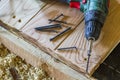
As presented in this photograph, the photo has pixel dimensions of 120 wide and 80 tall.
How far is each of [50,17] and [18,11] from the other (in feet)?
0.54

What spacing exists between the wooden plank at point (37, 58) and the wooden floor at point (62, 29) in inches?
1.1

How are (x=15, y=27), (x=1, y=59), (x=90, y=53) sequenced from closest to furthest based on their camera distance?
(x=90, y=53)
(x=15, y=27)
(x=1, y=59)

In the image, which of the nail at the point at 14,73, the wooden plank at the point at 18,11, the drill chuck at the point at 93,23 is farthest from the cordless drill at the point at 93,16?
the nail at the point at 14,73

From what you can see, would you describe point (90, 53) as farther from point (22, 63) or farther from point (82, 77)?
point (22, 63)

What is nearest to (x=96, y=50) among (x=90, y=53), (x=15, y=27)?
(x=90, y=53)

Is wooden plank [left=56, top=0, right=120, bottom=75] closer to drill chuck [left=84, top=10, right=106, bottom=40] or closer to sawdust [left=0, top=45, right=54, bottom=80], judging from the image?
drill chuck [left=84, top=10, right=106, bottom=40]

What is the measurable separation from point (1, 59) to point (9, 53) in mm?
58

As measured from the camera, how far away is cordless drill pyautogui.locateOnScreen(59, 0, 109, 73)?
3.55 feet

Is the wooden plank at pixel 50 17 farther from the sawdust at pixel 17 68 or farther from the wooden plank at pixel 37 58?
the sawdust at pixel 17 68

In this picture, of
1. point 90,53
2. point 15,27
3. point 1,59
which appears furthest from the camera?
point 1,59

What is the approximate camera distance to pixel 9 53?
1.40 m

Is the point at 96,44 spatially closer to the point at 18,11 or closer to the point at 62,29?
the point at 62,29

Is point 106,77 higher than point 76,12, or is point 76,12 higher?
point 76,12

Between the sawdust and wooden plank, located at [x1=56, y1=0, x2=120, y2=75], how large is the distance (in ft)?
0.66
